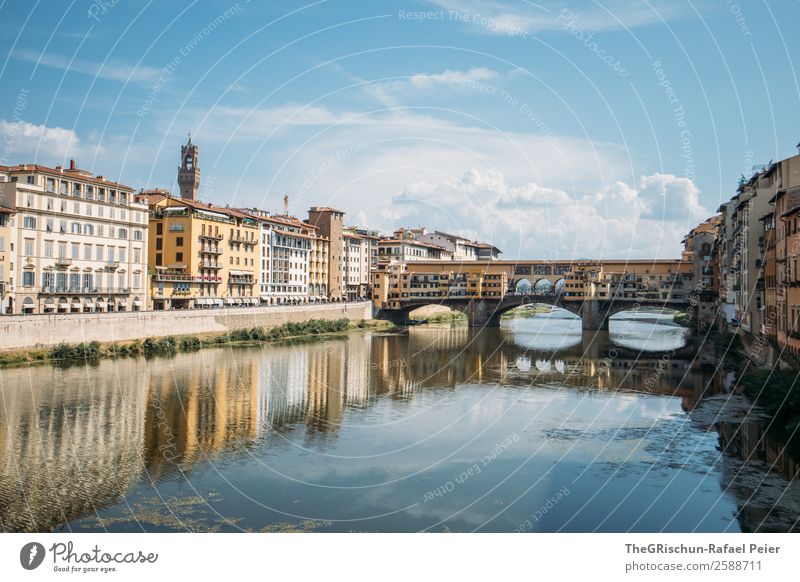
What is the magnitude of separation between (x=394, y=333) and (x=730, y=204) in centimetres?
2761

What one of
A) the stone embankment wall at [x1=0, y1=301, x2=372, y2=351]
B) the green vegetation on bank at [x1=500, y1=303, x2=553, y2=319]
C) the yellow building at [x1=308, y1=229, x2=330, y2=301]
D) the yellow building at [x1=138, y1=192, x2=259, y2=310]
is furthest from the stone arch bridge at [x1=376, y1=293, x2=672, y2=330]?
the yellow building at [x1=138, y1=192, x2=259, y2=310]

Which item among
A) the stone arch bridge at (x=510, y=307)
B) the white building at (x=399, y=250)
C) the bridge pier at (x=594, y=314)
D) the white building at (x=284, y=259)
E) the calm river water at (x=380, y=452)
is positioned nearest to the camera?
the calm river water at (x=380, y=452)

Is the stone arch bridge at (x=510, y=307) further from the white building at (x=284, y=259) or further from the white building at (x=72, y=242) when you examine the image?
the white building at (x=72, y=242)

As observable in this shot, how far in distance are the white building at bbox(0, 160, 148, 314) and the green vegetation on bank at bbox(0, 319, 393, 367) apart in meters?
3.96

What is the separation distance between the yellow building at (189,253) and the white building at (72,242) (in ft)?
11.8

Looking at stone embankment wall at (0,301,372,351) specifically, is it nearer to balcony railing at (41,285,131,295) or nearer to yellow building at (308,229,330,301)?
balcony railing at (41,285,131,295)

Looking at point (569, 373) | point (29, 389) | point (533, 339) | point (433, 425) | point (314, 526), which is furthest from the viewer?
point (533, 339)

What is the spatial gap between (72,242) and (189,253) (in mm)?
11524

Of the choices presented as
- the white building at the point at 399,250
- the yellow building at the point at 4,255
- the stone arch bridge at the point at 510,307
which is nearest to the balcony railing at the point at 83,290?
the yellow building at the point at 4,255

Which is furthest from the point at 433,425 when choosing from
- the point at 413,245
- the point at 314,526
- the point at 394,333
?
the point at 413,245

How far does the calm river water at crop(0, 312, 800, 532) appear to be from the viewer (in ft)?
49.7

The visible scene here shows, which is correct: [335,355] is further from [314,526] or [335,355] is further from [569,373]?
[314,526]

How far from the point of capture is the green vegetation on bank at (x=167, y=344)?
113 feet

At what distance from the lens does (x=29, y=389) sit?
2752 cm
